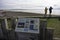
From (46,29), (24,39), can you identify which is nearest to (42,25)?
(46,29)

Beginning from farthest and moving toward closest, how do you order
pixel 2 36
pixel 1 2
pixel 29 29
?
pixel 1 2
pixel 2 36
pixel 29 29

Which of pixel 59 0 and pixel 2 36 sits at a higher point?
pixel 2 36

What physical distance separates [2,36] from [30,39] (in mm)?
412

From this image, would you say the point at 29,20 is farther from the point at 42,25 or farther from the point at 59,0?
the point at 59,0

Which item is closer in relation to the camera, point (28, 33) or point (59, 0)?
point (28, 33)

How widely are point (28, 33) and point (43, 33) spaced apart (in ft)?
0.66

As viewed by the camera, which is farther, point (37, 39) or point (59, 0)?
point (59, 0)

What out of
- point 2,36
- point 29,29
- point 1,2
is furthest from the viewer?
point 1,2

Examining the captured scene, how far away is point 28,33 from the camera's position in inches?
64.2

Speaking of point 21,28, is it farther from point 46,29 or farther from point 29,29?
point 46,29

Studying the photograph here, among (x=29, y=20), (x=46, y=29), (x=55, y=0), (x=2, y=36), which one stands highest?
(x=29, y=20)

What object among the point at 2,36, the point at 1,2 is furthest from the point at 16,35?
the point at 1,2

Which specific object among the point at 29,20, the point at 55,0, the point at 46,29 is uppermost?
the point at 29,20

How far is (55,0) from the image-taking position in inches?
310
